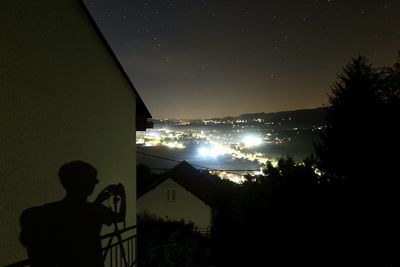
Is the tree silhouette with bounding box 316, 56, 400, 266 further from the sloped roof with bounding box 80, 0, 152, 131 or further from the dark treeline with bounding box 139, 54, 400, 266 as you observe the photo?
the sloped roof with bounding box 80, 0, 152, 131

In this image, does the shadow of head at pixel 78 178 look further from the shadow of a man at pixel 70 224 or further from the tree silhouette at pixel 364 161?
the tree silhouette at pixel 364 161

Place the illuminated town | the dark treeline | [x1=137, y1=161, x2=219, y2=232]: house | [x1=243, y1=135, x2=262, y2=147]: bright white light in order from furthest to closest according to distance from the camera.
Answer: [x1=243, y1=135, x2=262, y2=147]: bright white light
the illuminated town
[x1=137, y1=161, x2=219, y2=232]: house
the dark treeline

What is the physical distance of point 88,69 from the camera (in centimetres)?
477

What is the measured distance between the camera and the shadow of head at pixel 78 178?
4.09m

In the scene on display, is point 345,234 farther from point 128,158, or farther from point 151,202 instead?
point 151,202

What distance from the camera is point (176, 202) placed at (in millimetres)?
32562

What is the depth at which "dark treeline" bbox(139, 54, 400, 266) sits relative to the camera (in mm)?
13930

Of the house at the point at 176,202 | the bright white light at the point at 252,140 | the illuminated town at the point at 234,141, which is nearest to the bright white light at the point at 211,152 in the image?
the illuminated town at the point at 234,141

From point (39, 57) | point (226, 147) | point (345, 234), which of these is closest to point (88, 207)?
point (39, 57)

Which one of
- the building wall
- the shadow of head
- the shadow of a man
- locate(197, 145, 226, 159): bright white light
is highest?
locate(197, 145, 226, 159): bright white light

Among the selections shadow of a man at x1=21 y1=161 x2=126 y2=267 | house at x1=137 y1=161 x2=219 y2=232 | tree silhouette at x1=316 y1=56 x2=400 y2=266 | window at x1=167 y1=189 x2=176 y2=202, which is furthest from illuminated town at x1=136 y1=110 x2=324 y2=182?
shadow of a man at x1=21 y1=161 x2=126 y2=267

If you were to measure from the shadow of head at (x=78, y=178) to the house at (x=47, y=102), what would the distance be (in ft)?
0.28

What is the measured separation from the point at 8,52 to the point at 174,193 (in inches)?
1187

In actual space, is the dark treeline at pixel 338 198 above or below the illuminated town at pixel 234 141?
below
